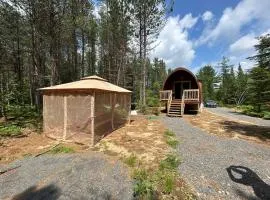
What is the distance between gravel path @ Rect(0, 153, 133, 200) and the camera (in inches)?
173

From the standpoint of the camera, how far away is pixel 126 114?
42.1 feet

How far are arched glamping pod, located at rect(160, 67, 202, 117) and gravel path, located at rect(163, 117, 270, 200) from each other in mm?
8409

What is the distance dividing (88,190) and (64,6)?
16.2 meters

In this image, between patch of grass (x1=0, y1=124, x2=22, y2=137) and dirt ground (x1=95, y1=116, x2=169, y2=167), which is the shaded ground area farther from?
dirt ground (x1=95, y1=116, x2=169, y2=167)

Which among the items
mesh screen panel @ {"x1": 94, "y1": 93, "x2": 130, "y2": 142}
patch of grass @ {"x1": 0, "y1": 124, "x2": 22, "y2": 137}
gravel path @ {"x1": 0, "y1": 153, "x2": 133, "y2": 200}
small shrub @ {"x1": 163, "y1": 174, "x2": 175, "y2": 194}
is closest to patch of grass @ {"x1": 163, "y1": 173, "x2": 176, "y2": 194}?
small shrub @ {"x1": 163, "y1": 174, "x2": 175, "y2": 194}

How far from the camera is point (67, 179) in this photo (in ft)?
16.6

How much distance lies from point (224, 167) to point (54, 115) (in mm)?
7512

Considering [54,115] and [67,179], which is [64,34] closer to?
[54,115]

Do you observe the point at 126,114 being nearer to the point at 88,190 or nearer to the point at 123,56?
the point at 88,190

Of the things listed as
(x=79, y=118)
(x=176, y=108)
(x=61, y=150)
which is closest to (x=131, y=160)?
(x=61, y=150)

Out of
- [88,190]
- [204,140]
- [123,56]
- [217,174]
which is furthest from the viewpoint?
[123,56]

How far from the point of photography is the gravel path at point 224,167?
4.61 m

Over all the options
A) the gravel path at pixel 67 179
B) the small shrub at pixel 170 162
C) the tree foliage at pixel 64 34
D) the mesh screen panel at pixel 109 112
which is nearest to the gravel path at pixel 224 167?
the small shrub at pixel 170 162

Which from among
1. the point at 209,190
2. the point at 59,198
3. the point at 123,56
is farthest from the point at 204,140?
the point at 123,56
